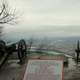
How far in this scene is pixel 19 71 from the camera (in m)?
9.89

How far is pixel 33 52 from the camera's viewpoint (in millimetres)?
11852

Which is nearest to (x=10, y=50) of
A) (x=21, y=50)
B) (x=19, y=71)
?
(x=21, y=50)

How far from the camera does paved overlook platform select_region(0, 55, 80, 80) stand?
9.12 m

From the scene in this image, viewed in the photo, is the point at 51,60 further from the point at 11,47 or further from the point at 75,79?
the point at 11,47

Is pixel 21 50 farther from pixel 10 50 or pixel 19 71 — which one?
pixel 19 71

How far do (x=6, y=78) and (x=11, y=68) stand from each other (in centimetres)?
129

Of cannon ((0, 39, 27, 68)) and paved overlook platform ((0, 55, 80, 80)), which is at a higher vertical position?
cannon ((0, 39, 27, 68))

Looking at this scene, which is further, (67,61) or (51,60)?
(67,61)

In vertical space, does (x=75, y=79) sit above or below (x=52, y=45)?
below

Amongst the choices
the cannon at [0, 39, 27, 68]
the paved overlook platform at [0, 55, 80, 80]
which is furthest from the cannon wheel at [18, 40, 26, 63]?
the paved overlook platform at [0, 55, 80, 80]

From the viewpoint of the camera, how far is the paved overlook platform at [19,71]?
912cm

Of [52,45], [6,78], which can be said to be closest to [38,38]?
[52,45]

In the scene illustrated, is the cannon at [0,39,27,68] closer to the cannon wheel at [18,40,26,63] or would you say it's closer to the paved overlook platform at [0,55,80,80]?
the cannon wheel at [18,40,26,63]

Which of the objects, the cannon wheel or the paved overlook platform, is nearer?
the paved overlook platform
